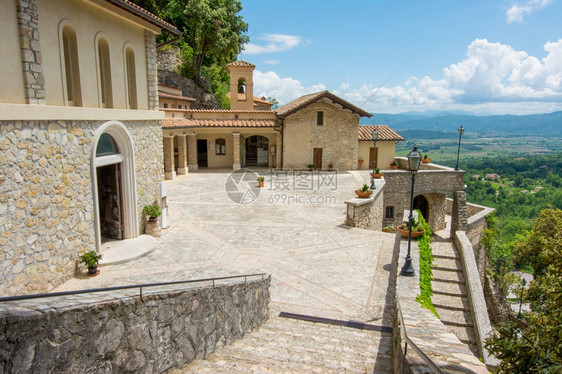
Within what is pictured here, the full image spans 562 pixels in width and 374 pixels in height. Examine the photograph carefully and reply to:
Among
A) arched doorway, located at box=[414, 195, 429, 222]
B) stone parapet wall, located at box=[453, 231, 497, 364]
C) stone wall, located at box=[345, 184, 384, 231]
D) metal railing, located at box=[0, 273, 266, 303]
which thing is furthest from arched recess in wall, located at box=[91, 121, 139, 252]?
arched doorway, located at box=[414, 195, 429, 222]

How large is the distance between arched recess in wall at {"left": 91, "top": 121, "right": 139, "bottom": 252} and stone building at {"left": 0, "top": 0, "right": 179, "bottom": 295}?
31mm

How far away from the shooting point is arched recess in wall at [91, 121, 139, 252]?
10395 mm

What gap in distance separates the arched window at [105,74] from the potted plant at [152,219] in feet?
11.4

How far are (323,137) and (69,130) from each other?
65.8 ft

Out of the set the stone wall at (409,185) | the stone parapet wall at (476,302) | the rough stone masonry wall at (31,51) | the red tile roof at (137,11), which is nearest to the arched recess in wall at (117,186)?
the rough stone masonry wall at (31,51)

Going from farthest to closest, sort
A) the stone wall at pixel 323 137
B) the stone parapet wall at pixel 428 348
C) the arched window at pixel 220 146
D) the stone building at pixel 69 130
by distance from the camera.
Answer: the arched window at pixel 220 146, the stone wall at pixel 323 137, the stone building at pixel 69 130, the stone parapet wall at pixel 428 348

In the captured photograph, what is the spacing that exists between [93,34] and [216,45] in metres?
28.1

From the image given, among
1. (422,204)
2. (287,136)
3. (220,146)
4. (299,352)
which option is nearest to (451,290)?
(299,352)

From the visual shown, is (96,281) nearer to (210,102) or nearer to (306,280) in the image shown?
(306,280)

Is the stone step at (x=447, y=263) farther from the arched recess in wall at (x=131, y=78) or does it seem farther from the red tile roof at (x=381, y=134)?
the red tile roof at (x=381, y=134)

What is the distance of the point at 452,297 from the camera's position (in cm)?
1177

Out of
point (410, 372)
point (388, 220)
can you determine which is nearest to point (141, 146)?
point (410, 372)

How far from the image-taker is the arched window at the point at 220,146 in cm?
2802

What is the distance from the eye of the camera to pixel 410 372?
12.6ft
